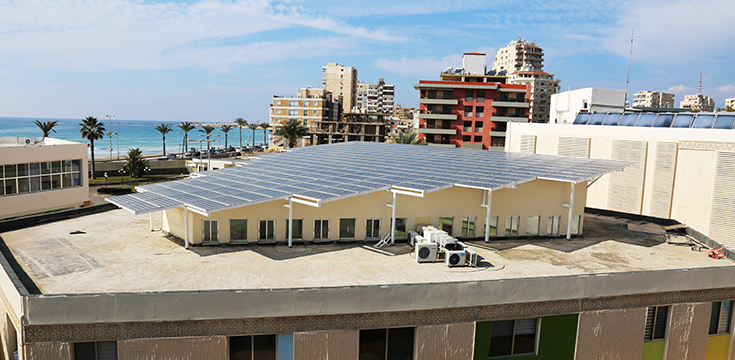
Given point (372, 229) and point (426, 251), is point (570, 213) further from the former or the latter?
point (372, 229)

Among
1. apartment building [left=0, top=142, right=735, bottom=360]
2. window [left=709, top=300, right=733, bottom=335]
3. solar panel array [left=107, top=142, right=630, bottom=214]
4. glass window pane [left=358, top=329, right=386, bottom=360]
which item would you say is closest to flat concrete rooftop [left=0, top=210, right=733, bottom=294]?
apartment building [left=0, top=142, right=735, bottom=360]

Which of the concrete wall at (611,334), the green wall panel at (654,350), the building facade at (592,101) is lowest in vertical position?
Answer: the green wall panel at (654,350)

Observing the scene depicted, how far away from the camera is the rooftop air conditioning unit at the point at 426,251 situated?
25.4 meters

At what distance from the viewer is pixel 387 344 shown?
20.9 metres

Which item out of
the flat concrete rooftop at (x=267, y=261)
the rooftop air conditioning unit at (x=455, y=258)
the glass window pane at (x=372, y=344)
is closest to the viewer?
the glass window pane at (x=372, y=344)

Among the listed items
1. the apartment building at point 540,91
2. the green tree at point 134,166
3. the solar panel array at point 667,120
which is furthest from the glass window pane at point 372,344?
the apartment building at point 540,91

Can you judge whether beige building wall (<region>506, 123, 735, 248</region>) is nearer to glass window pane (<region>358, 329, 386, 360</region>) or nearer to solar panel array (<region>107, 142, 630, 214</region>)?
solar panel array (<region>107, 142, 630, 214</region>)

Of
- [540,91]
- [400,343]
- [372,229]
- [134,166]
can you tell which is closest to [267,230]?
[372,229]

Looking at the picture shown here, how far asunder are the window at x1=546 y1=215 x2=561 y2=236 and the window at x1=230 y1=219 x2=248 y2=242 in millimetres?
19959

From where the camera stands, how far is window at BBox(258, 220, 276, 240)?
92.4 ft

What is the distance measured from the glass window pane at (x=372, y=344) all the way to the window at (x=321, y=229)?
29.8ft

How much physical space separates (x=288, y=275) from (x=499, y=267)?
36.4 ft

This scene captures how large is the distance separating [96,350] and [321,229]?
13.3 m

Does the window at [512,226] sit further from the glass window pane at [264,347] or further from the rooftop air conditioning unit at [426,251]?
the glass window pane at [264,347]
